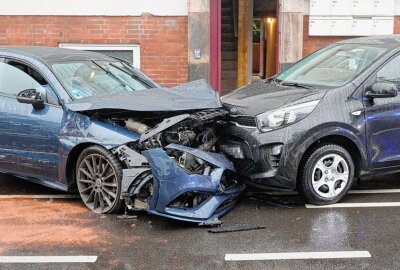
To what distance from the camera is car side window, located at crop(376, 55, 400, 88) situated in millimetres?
5906

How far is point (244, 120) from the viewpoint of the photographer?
226 inches

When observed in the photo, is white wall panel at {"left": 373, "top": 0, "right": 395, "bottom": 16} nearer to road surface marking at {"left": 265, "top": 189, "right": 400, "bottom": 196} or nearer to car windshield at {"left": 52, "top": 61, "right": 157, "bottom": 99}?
road surface marking at {"left": 265, "top": 189, "right": 400, "bottom": 196}

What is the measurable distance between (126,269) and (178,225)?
106cm

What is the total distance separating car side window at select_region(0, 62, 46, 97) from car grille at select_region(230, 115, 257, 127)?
2191 mm

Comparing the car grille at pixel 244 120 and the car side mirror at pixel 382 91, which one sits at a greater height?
the car side mirror at pixel 382 91

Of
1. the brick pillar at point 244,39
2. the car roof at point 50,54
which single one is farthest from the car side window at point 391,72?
the brick pillar at point 244,39

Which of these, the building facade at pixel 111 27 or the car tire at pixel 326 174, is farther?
the building facade at pixel 111 27

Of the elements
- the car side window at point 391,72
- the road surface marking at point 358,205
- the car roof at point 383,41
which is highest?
the car roof at point 383,41

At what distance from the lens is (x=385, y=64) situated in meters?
5.94

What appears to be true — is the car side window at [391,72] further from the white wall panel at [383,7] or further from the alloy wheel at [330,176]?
the white wall panel at [383,7]

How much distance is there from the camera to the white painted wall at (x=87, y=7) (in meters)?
10.4

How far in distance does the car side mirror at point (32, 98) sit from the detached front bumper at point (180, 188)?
130cm

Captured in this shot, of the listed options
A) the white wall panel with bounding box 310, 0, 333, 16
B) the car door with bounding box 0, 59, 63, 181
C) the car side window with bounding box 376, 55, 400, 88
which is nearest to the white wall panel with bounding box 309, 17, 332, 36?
the white wall panel with bounding box 310, 0, 333, 16

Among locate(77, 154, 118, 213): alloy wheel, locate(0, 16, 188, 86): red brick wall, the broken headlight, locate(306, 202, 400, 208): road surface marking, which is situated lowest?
locate(306, 202, 400, 208): road surface marking
